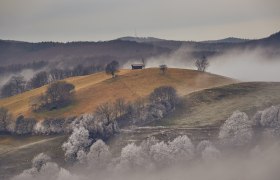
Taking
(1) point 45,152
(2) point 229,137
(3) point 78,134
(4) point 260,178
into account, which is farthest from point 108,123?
(4) point 260,178

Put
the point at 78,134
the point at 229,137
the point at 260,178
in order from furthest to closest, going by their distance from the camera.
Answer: the point at 78,134, the point at 229,137, the point at 260,178

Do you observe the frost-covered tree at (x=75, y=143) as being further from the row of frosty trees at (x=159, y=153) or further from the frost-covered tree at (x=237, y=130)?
the frost-covered tree at (x=237, y=130)

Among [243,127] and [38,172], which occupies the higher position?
[243,127]

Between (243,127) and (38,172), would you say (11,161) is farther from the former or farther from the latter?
(243,127)

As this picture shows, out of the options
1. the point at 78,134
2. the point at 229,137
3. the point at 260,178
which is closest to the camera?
the point at 260,178

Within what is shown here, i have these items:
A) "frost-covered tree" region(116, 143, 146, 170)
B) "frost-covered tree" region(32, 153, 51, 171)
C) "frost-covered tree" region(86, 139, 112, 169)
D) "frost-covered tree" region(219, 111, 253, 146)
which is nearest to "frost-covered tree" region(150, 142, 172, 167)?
"frost-covered tree" region(116, 143, 146, 170)

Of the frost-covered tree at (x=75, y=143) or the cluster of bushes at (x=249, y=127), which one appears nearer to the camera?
the cluster of bushes at (x=249, y=127)

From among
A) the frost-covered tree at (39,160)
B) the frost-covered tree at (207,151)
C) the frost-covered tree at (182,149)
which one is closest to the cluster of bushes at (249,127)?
the frost-covered tree at (207,151)
